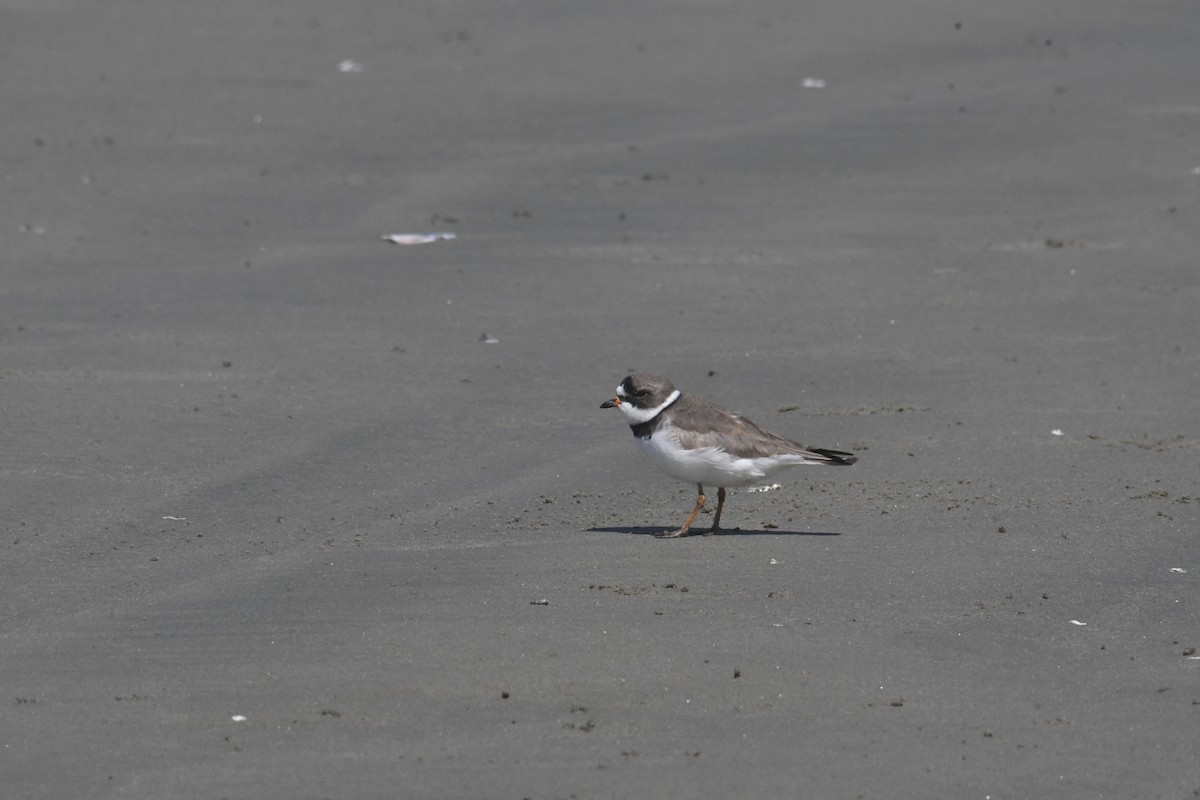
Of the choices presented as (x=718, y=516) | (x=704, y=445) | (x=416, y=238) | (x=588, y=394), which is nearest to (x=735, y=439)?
(x=704, y=445)

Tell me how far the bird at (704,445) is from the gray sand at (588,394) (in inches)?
11.1

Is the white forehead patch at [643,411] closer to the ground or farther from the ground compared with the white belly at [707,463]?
farther from the ground

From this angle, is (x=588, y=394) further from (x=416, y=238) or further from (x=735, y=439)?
(x=416, y=238)

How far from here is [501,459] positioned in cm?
880

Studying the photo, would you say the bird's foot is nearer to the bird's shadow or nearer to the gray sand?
the bird's shadow

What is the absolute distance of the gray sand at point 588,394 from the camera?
5465 millimetres

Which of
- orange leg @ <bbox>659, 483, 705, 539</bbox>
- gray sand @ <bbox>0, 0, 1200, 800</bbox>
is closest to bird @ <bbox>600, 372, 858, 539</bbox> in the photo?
orange leg @ <bbox>659, 483, 705, 539</bbox>

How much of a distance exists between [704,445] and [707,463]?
0.08 meters

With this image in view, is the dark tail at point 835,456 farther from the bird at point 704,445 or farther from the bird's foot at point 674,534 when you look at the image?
the bird's foot at point 674,534

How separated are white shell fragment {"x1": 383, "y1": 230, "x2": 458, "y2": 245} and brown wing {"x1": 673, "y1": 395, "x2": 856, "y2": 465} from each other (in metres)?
4.89

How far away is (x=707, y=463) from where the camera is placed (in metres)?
7.80

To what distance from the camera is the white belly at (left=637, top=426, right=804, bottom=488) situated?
779 centimetres

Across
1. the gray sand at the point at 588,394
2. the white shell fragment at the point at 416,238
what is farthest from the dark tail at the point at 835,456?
the white shell fragment at the point at 416,238

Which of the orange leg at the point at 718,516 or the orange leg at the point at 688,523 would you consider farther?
the orange leg at the point at 718,516
